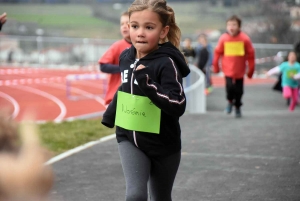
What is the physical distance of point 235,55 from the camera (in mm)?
11867

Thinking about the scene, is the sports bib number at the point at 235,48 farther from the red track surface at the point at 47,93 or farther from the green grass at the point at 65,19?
the green grass at the point at 65,19

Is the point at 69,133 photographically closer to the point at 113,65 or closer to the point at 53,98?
the point at 113,65

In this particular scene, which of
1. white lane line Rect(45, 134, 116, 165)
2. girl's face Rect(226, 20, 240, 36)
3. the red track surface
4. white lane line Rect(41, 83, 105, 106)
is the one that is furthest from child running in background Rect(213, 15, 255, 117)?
white lane line Rect(41, 83, 105, 106)

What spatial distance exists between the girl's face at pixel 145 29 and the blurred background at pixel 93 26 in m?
26.9

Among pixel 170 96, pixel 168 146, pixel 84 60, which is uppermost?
pixel 170 96

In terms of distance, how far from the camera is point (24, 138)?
5.04 ft

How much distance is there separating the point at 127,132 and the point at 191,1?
47918 millimetres

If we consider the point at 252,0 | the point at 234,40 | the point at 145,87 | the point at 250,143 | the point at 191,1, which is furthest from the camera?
the point at 191,1

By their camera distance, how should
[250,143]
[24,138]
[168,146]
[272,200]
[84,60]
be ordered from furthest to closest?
1. [84,60]
2. [250,143]
3. [272,200]
4. [168,146]
5. [24,138]

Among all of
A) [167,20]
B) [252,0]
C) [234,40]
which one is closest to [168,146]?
[167,20]

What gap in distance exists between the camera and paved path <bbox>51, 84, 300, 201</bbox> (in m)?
6.13

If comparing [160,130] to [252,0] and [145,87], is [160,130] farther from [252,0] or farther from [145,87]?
[252,0]

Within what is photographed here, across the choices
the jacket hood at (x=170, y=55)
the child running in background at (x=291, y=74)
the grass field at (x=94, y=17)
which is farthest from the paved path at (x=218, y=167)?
the grass field at (x=94, y=17)

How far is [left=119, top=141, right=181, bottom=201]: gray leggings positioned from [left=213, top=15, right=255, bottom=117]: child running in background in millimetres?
7647
